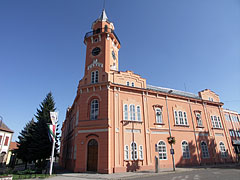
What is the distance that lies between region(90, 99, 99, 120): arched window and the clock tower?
2.94 meters

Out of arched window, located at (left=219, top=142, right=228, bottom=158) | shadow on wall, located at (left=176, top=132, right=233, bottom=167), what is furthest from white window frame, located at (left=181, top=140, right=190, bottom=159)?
arched window, located at (left=219, top=142, right=228, bottom=158)

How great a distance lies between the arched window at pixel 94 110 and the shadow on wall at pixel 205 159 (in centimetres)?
1256

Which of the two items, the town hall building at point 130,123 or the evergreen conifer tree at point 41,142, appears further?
the evergreen conifer tree at point 41,142

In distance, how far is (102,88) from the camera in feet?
63.0

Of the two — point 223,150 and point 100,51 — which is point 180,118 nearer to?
point 223,150

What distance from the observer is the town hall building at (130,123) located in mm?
16891

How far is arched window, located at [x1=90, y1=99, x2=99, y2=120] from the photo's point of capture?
1836 centimetres

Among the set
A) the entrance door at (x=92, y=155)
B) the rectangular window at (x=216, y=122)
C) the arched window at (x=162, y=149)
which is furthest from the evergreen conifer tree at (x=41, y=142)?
the rectangular window at (x=216, y=122)

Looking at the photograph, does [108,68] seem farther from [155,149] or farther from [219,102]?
[219,102]

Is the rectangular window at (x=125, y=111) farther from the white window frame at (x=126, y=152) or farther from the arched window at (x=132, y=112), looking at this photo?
the white window frame at (x=126, y=152)

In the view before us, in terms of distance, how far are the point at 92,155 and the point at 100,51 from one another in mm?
14388

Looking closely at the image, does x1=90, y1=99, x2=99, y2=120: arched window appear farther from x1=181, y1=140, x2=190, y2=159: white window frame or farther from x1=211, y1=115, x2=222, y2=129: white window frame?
x1=211, y1=115, x2=222, y2=129: white window frame

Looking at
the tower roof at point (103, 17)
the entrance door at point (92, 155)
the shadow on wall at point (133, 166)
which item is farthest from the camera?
the tower roof at point (103, 17)

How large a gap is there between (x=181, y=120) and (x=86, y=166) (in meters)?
15.0
